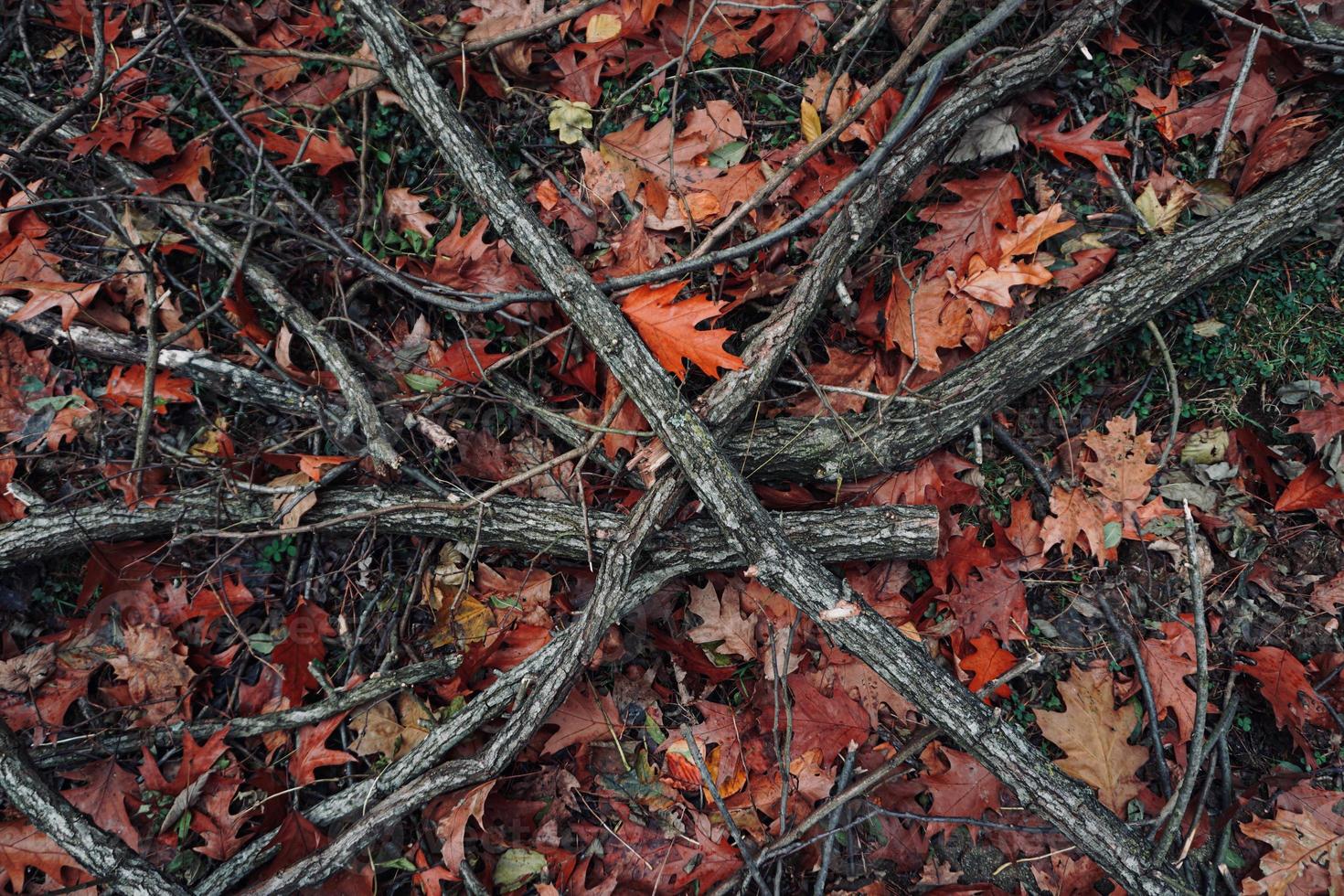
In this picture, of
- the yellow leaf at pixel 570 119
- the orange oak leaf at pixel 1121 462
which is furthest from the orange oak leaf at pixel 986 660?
the yellow leaf at pixel 570 119

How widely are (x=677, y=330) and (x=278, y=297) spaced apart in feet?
5.54

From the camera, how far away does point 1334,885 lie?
2.56 metres

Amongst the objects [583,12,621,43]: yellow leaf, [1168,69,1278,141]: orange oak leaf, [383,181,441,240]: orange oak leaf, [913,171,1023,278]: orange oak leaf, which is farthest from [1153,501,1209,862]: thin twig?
[383,181,441,240]: orange oak leaf

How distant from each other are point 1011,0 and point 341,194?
295 centimetres

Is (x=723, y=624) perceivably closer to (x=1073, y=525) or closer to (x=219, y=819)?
(x=1073, y=525)

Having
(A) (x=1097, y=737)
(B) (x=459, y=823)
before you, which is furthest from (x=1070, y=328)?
(B) (x=459, y=823)

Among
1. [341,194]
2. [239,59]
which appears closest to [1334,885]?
[341,194]

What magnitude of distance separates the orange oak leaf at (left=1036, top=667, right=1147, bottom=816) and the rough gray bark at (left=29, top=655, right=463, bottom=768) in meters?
2.47

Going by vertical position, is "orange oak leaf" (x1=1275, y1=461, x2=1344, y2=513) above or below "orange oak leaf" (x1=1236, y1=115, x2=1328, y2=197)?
below

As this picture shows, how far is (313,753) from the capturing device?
2.76 meters

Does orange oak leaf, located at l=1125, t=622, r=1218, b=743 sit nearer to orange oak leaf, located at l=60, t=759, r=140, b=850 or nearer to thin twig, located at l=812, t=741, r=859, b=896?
thin twig, located at l=812, t=741, r=859, b=896

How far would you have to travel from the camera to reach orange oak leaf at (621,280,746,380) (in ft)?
8.40

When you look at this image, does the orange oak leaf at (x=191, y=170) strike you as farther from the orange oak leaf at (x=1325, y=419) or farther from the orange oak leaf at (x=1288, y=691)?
the orange oak leaf at (x=1288, y=691)

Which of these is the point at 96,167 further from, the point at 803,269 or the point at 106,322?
the point at 803,269
